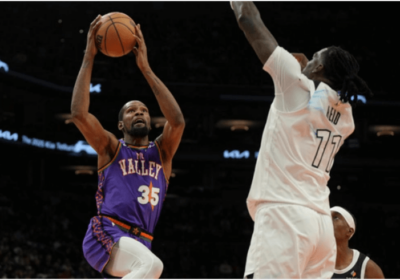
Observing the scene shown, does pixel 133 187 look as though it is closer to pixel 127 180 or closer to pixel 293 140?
pixel 127 180

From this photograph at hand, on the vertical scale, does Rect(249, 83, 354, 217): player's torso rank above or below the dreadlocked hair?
below

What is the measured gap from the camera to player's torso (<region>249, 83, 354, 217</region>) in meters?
3.37

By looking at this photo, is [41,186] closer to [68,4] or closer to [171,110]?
[68,4]

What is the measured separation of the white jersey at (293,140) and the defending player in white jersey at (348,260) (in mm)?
2728

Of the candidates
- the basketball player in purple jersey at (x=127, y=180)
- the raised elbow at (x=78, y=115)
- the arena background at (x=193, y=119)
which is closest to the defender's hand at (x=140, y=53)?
the basketball player in purple jersey at (x=127, y=180)

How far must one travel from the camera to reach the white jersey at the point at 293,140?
3.35m

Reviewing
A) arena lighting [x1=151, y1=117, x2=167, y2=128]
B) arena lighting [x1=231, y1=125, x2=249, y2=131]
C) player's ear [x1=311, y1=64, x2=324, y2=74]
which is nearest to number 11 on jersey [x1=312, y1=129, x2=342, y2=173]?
player's ear [x1=311, y1=64, x2=324, y2=74]

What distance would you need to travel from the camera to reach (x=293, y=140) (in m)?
3.40

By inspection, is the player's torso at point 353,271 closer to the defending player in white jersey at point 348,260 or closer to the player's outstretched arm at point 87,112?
the defending player in white jersey at point 348,260

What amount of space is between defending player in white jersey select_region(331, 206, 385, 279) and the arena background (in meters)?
10.8

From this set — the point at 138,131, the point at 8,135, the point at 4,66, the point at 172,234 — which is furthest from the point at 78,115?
the point at 172,234

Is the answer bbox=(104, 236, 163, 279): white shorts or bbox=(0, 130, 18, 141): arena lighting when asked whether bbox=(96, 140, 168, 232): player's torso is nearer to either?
bbox=(104, 236, 163, 279): white shorts

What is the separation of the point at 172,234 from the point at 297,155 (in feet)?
49.0

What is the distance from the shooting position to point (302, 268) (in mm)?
3236
